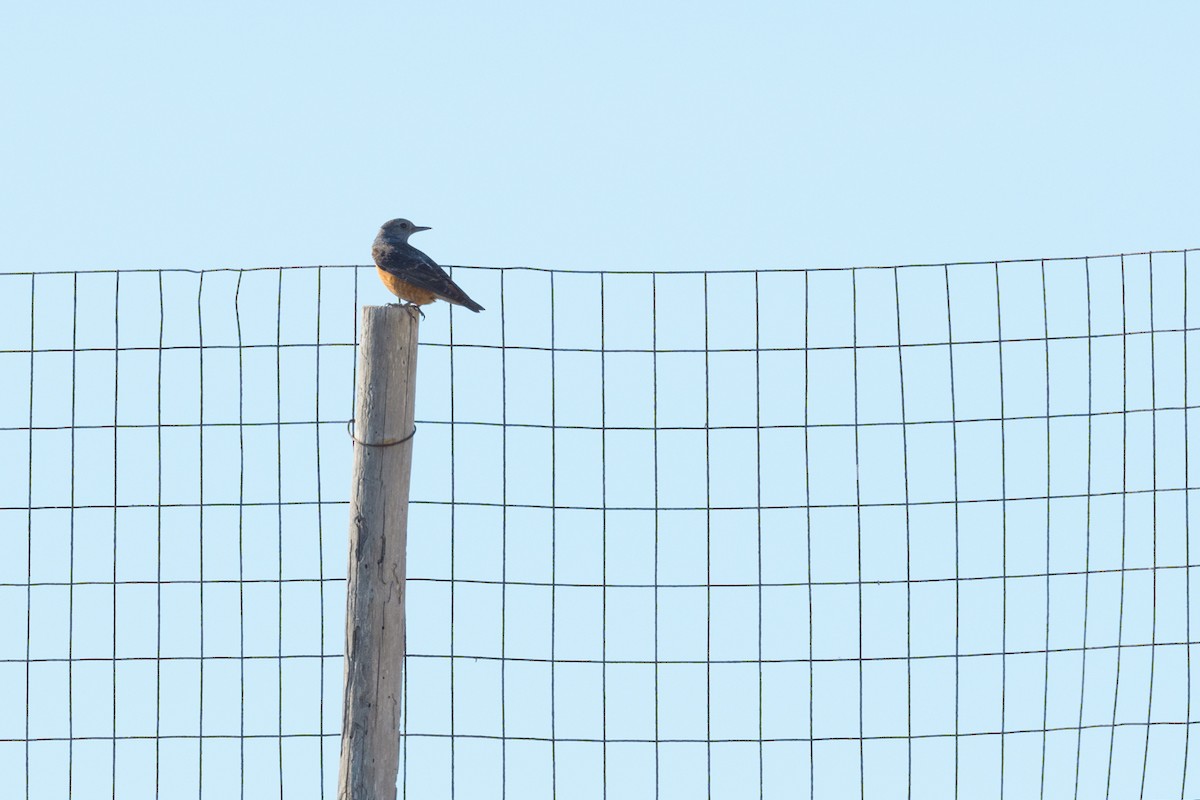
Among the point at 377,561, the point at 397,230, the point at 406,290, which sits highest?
the point at 397,230

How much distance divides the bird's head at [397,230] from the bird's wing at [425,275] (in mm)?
357

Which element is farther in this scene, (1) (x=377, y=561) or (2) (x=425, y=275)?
(2) (x=425, y=275)

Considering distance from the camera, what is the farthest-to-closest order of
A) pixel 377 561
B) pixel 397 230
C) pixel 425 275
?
pixel 397 230, pixel 425 275, pixel 377 561

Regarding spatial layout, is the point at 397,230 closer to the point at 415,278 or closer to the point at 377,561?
the point at 415,278

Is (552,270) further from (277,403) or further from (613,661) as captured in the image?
(613,661)

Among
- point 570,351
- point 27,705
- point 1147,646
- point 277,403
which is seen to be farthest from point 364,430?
point 1147,646

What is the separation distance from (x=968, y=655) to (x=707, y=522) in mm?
929

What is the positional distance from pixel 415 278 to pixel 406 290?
73 millimetres

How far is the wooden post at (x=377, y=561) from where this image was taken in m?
4.04

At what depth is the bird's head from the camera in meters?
5.45

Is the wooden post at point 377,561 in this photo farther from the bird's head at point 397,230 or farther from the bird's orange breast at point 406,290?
the bird's head at point 397,230

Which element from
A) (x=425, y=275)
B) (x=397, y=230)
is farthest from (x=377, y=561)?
(x=397, y=230)

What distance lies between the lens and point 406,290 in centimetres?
495

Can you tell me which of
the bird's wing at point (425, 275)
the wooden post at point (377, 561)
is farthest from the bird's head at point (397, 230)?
the wooden post at point (377, 561)
